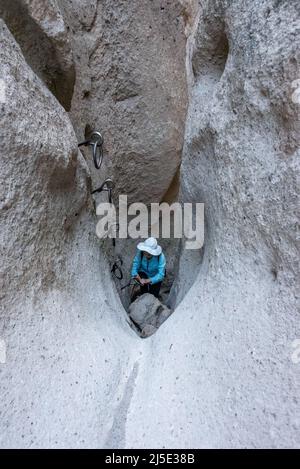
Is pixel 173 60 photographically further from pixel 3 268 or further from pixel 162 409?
pixel 162 409

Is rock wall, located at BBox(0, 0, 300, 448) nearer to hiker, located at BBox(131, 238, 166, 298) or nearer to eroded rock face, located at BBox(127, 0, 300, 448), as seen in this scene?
eroded rock face, located at BBox(127, 0, 300, 448)

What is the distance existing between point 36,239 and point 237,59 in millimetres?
1083

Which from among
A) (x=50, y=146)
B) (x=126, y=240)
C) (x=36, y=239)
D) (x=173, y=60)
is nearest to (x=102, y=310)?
(x=36, y=239)

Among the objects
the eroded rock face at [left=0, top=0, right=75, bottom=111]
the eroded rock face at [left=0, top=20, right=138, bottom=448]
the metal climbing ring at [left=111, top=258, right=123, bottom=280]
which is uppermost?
the eroded rock face at [left=0, top=0, right=75, bottom=111]

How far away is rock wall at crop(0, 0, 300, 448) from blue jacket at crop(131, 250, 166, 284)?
0.86 meters

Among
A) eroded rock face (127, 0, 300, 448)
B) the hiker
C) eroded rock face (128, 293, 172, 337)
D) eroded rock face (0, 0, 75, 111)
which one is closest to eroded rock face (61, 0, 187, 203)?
eroded rock face (0, 0, 75, 111)

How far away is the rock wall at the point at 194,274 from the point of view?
1.15m

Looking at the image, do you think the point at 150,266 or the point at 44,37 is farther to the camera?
the point at 150,266

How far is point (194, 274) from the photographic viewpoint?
2.11 meters

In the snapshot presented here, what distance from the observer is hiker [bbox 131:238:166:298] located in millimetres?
2846

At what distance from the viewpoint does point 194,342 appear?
56.4 inches

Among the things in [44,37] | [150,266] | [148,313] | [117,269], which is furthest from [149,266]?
[44,37]

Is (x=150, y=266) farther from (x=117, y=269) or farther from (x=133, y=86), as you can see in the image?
(x=133, y=86)

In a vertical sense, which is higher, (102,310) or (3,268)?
(3,268)
